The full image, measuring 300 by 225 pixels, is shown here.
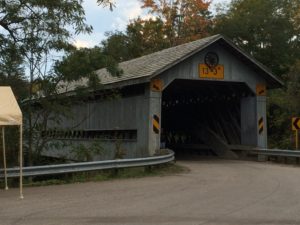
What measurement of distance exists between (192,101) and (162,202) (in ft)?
53.3

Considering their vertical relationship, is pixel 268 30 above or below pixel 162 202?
above

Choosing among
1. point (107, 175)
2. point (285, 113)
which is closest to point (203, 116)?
point (285, 113)

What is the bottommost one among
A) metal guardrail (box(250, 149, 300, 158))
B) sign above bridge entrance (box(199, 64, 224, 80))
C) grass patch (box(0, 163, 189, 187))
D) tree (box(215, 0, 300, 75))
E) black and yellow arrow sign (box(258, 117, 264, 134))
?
grass patch (box(0, 163, 189, 187))

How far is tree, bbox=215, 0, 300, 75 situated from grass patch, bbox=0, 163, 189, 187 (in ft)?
85.8

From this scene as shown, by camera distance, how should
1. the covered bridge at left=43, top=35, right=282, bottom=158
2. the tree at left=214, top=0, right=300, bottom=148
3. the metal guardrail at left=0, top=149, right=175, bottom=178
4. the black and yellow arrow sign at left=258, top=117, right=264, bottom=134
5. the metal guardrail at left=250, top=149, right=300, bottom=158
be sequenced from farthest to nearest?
1. the tree at left=214, top=0, right=300, bottom=148
2. the black and yellow arrow sign at left=258, top=117, right=264, bottom=134
3. the covered bridge at left=43, top=35, right=282, bottom=158
4. the metal guardrail at left=250, top=149, right=300, bottom=158
5. the metal guardrail at left=0, top=149, right=175, bottom=178

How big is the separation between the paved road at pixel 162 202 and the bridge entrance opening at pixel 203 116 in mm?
8842

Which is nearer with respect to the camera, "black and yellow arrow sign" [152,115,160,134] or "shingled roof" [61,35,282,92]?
"shingled roof" [61,35,282,92]

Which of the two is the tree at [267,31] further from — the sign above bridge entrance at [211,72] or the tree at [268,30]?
the sign above bridge entrance at [211,72]

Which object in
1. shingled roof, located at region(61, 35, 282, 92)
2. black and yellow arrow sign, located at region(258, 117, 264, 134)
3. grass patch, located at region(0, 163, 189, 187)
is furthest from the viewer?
black and yellow arrow sign, located at region(258, 117, 264, 134)

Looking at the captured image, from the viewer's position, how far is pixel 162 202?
29.6ft

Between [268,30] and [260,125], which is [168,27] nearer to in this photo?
[268,30]

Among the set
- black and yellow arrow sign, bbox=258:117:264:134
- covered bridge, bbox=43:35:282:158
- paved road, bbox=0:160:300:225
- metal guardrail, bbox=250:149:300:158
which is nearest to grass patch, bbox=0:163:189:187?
paved road, bbox=0:160:300:225

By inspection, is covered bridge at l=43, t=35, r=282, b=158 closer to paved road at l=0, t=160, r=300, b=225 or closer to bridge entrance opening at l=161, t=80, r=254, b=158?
bridge entrance opening at l=161, t=80, r=254, b=158

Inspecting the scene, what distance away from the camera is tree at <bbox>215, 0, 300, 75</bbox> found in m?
40.5
